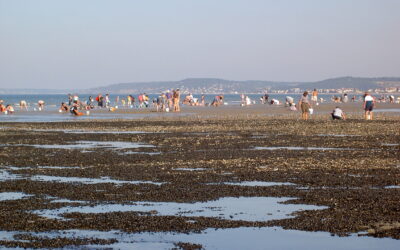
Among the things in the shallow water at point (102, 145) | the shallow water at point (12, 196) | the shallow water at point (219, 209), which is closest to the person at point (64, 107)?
the shallow water at point (102, 145)

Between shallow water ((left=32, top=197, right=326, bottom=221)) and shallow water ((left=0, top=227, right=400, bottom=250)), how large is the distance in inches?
46.6

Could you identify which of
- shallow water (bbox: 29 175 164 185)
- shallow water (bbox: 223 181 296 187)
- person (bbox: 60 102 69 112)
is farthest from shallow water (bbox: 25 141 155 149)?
person (bbox: 60 102 69 112)

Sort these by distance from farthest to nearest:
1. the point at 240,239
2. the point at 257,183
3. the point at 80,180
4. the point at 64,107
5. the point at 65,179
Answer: the point at 64,107 → the point at 65,179 → the point at 80,180 → the point at 257,183 → the point at 240,239

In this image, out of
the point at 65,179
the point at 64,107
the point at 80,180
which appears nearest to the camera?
the point at 80,180

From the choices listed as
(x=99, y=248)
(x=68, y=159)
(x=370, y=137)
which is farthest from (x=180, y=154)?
(x=99, y=248)

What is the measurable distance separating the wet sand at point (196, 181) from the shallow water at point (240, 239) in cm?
Result: 23

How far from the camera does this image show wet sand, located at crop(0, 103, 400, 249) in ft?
44.1

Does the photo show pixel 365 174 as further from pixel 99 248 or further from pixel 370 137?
pixel 370 137

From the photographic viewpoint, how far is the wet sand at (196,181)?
13.4m

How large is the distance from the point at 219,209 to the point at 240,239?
2630mm

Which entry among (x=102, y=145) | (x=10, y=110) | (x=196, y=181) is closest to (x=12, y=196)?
(x=196, y=181)

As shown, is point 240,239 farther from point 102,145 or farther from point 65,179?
point 102,145

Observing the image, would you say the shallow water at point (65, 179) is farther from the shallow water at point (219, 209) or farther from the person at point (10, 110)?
the person at point (10, 110)

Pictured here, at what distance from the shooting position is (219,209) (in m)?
15.0
